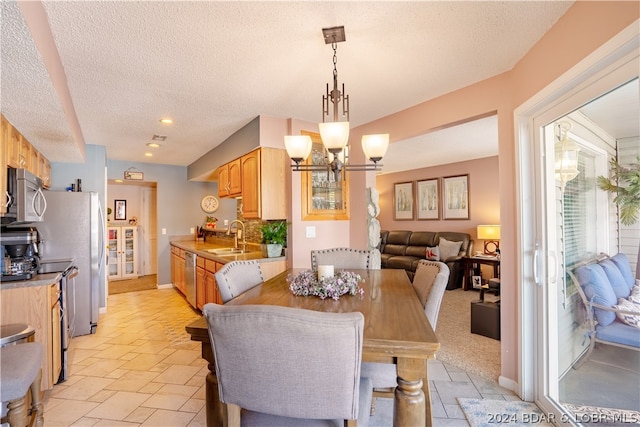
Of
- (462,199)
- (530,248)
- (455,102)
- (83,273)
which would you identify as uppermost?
(455,102)

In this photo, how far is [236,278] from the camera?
6.12 feet

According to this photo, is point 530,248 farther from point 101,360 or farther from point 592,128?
point 101,360

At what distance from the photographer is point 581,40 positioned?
1510 mm

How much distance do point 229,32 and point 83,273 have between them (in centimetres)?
312

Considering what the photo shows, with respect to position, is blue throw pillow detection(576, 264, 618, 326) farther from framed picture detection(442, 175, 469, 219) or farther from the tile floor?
framed picture detection(442, 175, 469, 219)

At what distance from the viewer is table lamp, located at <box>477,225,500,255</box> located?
16.4 ft

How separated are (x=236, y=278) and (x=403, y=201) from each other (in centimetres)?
585

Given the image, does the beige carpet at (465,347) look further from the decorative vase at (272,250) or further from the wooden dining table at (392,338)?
the decorative vase at (272,250)

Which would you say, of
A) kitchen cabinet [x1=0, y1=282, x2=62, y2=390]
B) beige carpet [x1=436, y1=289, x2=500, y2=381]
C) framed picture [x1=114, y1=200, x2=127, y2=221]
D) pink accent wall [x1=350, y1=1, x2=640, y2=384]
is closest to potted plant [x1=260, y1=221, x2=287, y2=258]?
pink accent wall [x1=350, y1=1, x2=640, y2=384]

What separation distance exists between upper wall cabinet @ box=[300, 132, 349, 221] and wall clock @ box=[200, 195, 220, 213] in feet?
11.2

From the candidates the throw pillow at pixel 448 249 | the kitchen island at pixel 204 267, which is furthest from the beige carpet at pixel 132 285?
the throw pillow at pixel 448 249

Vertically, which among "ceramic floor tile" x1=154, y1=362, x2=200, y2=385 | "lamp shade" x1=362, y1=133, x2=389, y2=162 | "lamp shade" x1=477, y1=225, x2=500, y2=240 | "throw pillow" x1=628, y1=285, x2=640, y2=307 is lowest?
"ceramic floor tile" x1=154, y1=362, x2=200, y2=385

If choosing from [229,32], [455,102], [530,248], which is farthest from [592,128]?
[229,32]

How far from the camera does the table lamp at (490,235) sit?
4996mm
